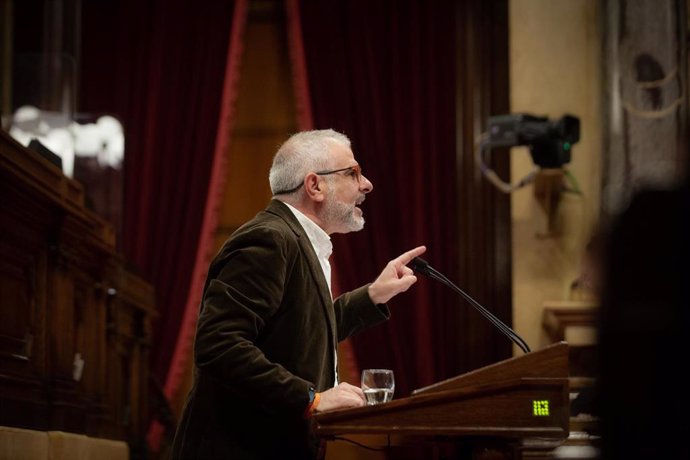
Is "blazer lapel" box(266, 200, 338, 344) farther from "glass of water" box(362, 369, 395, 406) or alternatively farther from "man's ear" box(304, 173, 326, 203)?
"glass of water" box(362, 369, 395, 406)

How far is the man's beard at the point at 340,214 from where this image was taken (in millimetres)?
2963

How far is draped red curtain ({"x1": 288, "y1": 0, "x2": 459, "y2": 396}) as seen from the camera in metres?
6.47

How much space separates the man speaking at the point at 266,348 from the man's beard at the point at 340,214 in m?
0.08

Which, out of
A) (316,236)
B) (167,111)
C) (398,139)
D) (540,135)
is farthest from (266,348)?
(167,111)

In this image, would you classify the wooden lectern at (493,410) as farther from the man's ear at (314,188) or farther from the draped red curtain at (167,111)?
the draped red curtain at (167,111)

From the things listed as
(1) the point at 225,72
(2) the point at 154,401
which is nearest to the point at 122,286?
(2) the point at 154,401

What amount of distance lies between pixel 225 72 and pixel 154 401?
2169mm

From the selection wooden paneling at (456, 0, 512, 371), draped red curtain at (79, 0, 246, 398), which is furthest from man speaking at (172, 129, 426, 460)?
draped red curtain at (79, 0, 246, 398)

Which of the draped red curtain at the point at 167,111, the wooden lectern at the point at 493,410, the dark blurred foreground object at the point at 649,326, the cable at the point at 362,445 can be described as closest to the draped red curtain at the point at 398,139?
the draped red curtain at the point at 167,111

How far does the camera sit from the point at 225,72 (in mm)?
6832

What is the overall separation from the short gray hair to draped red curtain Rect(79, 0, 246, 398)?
3.73 metres

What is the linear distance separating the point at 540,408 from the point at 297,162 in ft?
Result: 3.71

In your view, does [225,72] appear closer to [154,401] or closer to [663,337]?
[154,401]

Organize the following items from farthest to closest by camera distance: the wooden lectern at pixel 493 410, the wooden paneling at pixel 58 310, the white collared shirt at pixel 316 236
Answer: the wooden paneling at pixel 58 310 < the white collared shirt at pixel 316 236 < the wooden lectern at pixel 493 410
